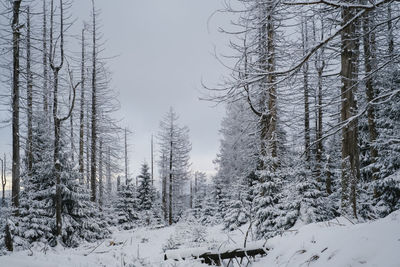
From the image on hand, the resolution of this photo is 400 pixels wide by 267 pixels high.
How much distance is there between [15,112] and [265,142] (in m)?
9.39

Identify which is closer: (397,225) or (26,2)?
(397,225)

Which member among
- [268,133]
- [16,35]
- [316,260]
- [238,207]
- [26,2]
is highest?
[26,2]

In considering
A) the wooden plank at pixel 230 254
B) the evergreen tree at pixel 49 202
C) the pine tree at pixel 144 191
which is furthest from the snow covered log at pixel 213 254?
the pine tree at pixel 144 191

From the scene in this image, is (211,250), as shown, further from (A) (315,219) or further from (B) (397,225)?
(A) (315,219)

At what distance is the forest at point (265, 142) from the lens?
318cm

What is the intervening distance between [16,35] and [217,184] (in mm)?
19128

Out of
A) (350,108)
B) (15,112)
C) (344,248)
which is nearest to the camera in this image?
(344,248)

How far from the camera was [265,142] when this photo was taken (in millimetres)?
9875

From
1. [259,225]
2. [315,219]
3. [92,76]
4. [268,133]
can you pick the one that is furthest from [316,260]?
[92,76]

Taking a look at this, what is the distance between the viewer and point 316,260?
2.88m

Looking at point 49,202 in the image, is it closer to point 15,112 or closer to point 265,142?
point 15,112

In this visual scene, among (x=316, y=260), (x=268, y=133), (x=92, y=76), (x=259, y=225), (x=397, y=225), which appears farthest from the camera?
(x=92, y=76)

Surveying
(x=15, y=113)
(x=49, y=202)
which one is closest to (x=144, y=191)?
(x=49, y=202)

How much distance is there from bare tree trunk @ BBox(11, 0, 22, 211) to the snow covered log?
715 centimetres
